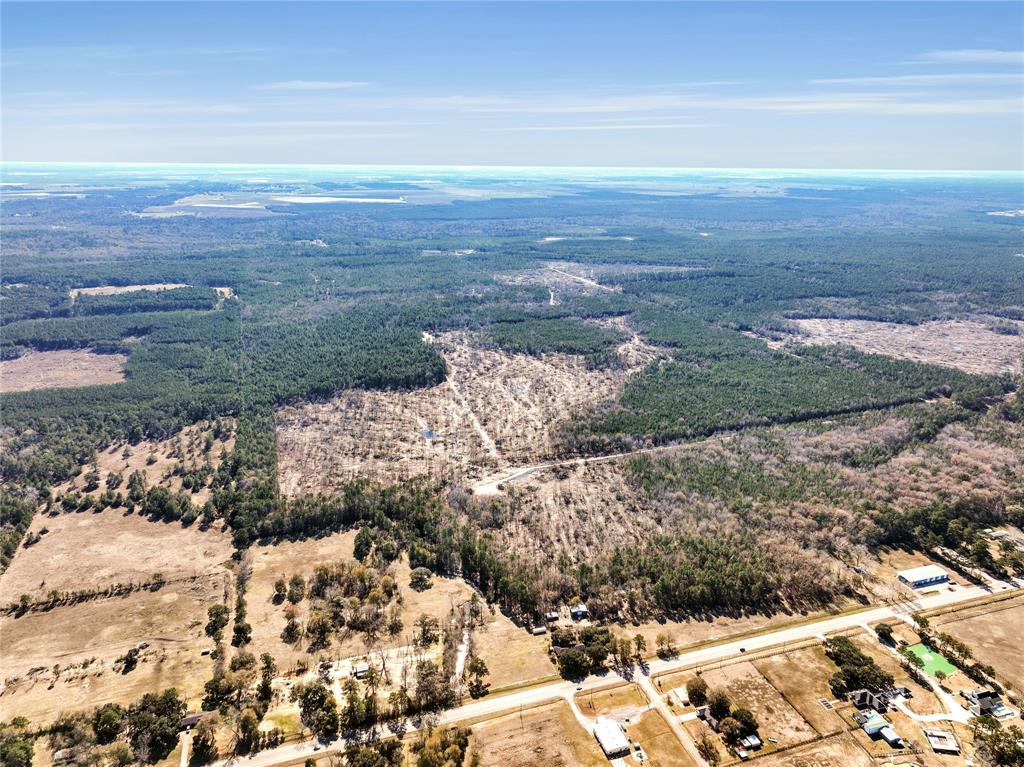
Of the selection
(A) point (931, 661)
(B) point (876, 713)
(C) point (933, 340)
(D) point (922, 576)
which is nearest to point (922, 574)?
(D) point (922, 576)

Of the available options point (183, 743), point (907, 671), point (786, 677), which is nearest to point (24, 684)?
point (183, 743)

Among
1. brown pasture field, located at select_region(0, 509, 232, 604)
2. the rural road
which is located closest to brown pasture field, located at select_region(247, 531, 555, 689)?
the rural road

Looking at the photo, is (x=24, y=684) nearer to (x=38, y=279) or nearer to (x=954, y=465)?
(x=954, y=465)

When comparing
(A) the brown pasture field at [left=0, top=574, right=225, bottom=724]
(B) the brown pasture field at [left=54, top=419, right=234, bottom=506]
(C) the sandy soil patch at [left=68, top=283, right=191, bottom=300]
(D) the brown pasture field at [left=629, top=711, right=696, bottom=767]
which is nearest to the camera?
(D) the brown pasture field at [left=629, top=711, right=696, bottom=767]

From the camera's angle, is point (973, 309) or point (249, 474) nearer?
point (249, 474)

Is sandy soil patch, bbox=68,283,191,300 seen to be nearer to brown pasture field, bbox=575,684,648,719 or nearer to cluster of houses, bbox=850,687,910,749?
brown pasture field, bbox=575,684,648,719

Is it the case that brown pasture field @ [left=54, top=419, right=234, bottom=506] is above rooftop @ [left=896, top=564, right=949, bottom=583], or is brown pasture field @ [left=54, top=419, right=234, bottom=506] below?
below

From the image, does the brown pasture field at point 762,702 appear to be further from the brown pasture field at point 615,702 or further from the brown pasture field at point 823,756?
the brown pasture field at point 615,702
